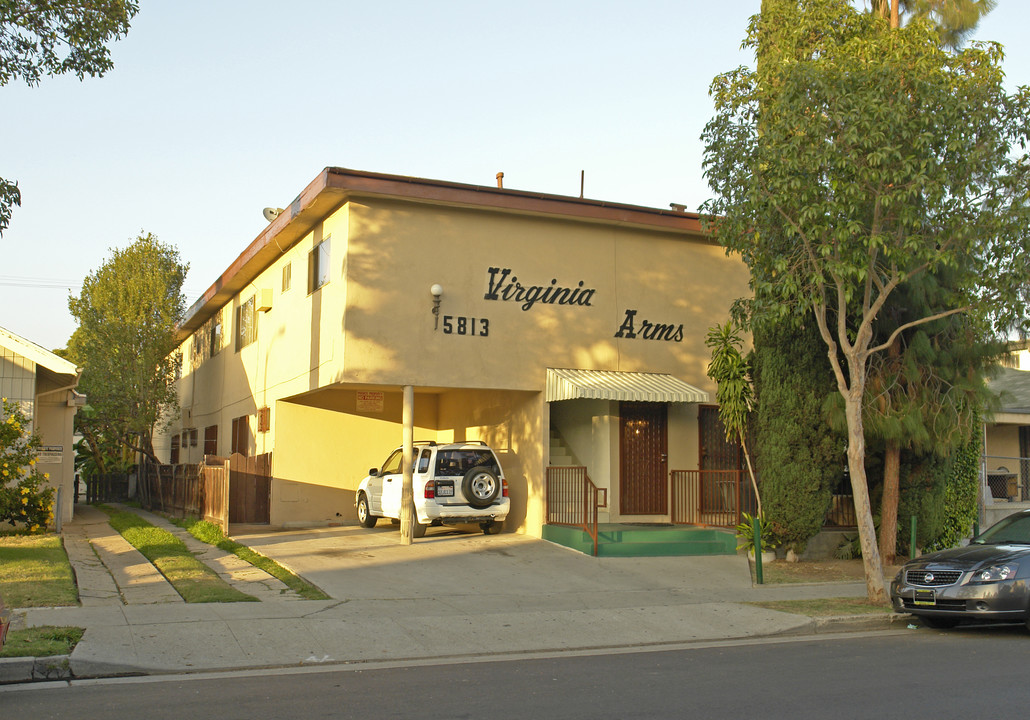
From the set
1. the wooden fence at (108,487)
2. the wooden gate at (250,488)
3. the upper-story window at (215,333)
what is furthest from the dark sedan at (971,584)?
the wooden fence at (108,487)

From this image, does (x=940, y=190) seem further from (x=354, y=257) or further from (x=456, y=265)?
(x=354, y=257)

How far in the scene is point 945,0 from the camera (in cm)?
2062

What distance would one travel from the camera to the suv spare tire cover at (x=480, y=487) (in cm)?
1694

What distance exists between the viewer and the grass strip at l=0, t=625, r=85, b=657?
27.7ft

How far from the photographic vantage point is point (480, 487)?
17.1 m

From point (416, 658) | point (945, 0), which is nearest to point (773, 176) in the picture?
point (416, 658)

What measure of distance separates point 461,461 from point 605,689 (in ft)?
31.6

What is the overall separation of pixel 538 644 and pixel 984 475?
42.1 feet

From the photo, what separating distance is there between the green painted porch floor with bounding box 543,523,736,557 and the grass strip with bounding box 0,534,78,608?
7.75m

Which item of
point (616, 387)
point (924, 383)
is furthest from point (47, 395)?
point (924, 383)

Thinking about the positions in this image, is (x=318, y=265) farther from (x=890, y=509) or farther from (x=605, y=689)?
(x=605, y=689)

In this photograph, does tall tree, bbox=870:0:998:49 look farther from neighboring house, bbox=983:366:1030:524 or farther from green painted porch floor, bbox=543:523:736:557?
green painted porch floor, bbox=543:523:736:557

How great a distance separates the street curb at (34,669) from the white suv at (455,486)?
28.9 feet

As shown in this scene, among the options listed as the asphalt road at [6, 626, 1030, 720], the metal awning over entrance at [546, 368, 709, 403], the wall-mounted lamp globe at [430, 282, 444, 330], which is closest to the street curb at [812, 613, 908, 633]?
the asphalt road at [6, 626, 1030, 720]
